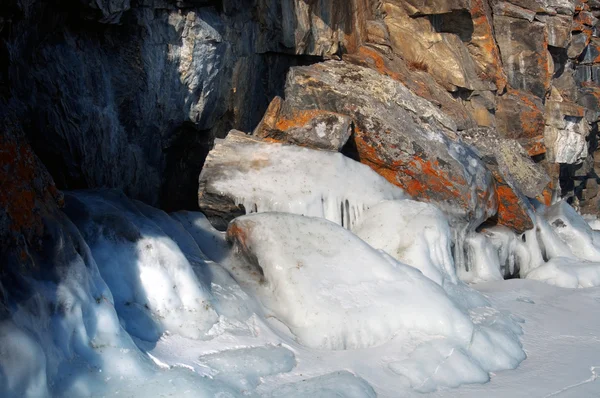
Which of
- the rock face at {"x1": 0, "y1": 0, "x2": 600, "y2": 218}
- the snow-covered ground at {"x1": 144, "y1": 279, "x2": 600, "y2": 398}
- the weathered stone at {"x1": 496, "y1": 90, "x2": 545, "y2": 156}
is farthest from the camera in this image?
the weathered stone at {"x1": 496, "y1": 90, "x2": 545, "y2": 156}

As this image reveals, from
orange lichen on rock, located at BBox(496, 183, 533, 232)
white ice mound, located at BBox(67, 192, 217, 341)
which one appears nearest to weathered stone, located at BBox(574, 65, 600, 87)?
orange lichen on rock, located at BBox(496, 183, 533, 232)

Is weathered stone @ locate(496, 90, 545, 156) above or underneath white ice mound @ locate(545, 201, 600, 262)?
above

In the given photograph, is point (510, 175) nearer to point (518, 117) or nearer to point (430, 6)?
point (430, 6)

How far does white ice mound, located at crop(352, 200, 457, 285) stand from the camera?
192 inches

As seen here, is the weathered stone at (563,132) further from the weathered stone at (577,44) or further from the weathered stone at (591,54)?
the weathered stone at (591,54)

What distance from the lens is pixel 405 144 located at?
5.89 metres

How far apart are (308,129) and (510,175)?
7.70 ft

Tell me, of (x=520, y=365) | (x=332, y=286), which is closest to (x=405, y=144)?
(x=332, y=286)

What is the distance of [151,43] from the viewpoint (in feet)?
16.1

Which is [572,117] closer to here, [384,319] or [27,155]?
[384,319]

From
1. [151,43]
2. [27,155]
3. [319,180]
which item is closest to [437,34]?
[319,180]

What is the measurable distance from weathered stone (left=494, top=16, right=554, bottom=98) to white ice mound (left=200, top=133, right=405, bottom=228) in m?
5.05

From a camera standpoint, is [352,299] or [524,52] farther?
[524,52]

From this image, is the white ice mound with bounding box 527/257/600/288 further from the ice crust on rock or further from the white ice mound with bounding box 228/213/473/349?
the white ice mound with bounding box 228/213/473/349
